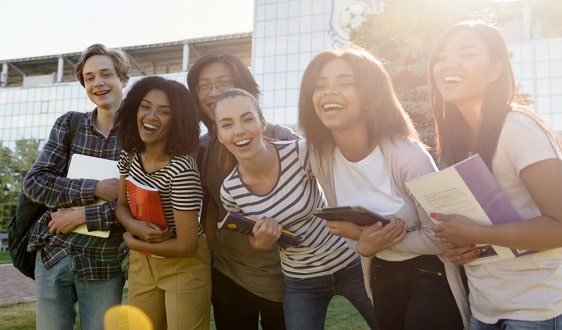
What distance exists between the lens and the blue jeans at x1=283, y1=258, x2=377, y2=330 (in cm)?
306

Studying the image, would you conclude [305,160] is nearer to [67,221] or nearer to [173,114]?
[173,114]

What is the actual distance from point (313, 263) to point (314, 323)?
38 centimetres

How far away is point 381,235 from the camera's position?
2488mm

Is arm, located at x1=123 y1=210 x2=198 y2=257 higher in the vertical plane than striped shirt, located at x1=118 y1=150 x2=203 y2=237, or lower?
lower

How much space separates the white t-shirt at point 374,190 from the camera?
2633 millimetres

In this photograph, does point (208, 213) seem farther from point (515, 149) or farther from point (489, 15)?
point (489, 15)

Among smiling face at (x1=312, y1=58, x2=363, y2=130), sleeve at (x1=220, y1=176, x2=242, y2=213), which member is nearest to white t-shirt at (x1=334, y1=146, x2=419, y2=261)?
smiling face at (x1=312, y1=58, x2=363, y2=130)

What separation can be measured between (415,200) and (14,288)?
12.8 metres

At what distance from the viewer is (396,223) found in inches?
98.5

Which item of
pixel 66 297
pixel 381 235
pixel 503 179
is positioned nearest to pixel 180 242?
pixel 66 297

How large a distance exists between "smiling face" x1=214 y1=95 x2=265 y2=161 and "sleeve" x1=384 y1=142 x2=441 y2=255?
93 centimetres

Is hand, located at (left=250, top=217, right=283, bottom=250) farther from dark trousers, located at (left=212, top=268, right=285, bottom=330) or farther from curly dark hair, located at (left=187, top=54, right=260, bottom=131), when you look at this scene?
curly dark hair, located at (left=187, top=54, right=260, bottom=131)

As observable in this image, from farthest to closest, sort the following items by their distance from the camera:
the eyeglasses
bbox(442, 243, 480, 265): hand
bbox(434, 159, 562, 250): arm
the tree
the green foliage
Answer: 1. the green foliage
2. the tree
3. the eyeglasses
4. bbox(442, 243, 480, 265): hand
5. bbox(434, 159, 562, 250): arm

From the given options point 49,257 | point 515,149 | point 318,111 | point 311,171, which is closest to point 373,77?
point 318,111
